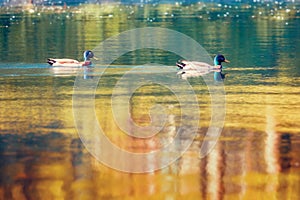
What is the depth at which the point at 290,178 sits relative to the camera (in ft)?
47.4

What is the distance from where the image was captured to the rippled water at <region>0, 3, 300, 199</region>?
14.0 m

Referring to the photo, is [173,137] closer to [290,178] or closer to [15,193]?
[290,178]

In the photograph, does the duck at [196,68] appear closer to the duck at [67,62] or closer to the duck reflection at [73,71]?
the duck reflection at [73,71]

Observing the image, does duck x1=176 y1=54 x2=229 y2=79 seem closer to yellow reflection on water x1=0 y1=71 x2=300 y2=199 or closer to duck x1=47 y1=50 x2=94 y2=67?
duck x1=47 y1=50 x2=94 y2=67

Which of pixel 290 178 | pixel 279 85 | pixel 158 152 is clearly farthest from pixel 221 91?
pixel 290 178

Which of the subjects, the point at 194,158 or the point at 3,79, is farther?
the point at 3,79

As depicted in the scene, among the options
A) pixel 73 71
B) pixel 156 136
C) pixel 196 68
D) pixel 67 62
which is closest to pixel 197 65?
pixel 196 68

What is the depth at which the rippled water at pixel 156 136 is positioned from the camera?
14013mm

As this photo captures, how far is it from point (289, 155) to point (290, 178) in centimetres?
146

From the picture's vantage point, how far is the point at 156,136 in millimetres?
17500

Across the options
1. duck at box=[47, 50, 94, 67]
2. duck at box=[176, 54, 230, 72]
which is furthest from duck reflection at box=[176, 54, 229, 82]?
duck at box=[47, 50, 94, 67]

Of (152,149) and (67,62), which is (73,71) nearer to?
(67,62)

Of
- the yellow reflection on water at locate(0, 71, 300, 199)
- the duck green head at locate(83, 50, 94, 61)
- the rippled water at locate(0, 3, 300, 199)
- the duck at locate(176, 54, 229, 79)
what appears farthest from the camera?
the duck green head at locate(83, 50, 94, 61)

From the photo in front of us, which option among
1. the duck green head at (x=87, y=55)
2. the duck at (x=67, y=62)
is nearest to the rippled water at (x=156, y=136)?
the duck at (x=67, y=62)
